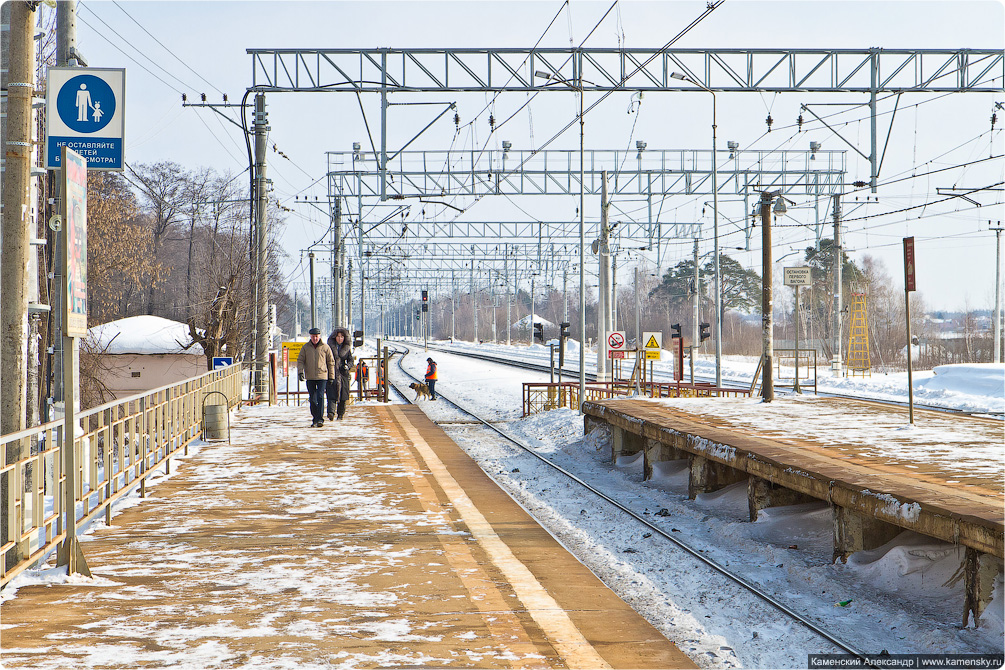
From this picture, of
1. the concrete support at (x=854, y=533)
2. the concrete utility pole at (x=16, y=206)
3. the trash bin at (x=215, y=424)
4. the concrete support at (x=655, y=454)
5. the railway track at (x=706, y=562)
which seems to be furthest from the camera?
the trash bin at (x=215, y=424)

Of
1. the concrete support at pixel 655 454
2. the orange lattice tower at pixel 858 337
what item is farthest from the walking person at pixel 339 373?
the orange lattice tower at pixel 858 337

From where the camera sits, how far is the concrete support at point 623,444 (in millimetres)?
16031

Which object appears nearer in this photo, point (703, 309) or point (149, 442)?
point (149, 442)

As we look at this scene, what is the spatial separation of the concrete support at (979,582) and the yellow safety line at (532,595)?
10.0 ft

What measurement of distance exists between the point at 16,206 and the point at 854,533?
25.3 feet

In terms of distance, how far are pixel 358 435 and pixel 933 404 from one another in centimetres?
1734

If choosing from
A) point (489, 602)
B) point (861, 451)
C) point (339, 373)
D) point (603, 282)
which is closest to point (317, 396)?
point (339, 373)

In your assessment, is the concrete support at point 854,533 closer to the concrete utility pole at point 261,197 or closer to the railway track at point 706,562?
the railway track at point 706,562

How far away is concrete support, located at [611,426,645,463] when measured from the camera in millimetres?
16031

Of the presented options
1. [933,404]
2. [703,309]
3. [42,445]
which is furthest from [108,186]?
[703,309]

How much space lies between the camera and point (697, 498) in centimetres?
1209

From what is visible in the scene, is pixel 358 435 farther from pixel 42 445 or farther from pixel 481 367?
pixel 481 367

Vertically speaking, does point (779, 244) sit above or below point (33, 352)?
above

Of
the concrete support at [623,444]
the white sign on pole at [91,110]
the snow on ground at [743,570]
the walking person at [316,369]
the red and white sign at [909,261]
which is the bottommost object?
the snow on ground at [743,570]
